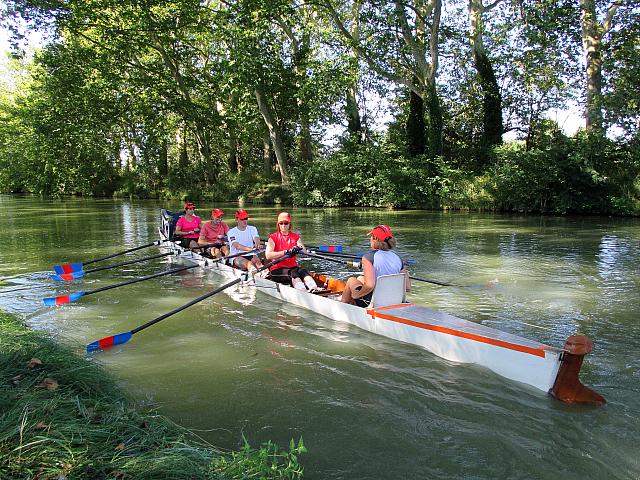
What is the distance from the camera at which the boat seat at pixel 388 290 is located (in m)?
6.43

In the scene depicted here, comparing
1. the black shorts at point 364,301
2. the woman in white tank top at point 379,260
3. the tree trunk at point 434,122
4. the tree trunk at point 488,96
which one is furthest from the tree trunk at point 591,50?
the woman in white tank top at point 379,260

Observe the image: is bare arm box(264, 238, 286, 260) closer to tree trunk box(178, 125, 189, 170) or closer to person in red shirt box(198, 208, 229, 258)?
person in red shirt box(198, 208, 229, 258)

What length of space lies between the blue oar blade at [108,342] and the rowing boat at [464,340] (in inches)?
111

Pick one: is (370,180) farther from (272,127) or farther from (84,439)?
(84,439)

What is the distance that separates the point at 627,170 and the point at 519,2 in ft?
33.9

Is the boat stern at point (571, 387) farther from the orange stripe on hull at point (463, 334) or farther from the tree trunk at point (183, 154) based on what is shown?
the tree trunk at point (183, 154)

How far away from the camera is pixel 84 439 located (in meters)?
3.03

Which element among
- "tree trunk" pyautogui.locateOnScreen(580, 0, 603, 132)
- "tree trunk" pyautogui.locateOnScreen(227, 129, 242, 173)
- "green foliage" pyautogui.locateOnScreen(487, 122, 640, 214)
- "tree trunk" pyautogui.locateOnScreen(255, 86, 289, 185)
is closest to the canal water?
"green foliage" pyautogui.locateOnScreen(487, 122, 640, 214)

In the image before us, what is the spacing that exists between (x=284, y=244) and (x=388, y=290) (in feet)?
9.30

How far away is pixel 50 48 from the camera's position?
30.3 metres

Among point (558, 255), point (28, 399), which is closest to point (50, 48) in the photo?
point (558, 255)

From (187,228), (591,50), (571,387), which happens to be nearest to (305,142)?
(591,50)

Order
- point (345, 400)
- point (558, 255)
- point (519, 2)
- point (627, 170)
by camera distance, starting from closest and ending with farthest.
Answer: point (345, 400) → point (558, 255) → point (627, 170) → point (519, 2)

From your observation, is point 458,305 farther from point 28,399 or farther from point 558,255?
point 28,399
